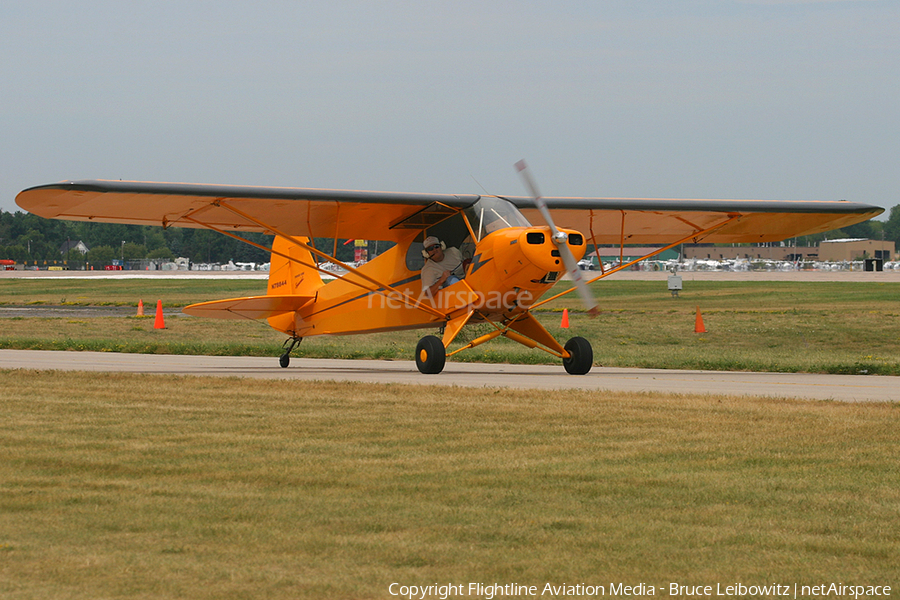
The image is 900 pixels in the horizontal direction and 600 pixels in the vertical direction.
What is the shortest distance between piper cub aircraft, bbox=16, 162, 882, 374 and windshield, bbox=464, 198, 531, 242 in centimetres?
2

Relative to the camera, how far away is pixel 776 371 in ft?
56.6

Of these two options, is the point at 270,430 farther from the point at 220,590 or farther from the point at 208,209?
the point at 208,209

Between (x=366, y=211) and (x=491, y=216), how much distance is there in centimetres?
245

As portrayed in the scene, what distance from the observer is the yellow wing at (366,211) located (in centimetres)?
1564

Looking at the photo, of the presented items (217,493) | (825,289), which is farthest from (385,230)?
(825,289)

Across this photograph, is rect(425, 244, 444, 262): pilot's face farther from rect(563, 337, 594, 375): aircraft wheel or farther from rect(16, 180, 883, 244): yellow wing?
rect(563, 337, 594, 375): aircraft wheel

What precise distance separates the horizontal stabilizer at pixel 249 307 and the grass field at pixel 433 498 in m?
9.09

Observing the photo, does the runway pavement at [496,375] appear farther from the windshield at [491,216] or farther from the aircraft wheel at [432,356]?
the windshield at [491,216]

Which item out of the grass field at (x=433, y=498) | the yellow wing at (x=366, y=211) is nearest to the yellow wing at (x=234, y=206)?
the yellow wing at (x=366, y=211)

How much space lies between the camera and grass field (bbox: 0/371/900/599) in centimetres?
461

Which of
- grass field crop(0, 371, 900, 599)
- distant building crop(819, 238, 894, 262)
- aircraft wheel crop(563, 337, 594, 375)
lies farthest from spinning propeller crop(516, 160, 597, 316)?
distant building crop(819, 238, 894, 262)

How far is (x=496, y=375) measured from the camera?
16.2 meters

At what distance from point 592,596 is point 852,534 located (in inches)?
70.6

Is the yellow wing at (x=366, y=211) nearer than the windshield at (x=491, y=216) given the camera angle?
Yes
